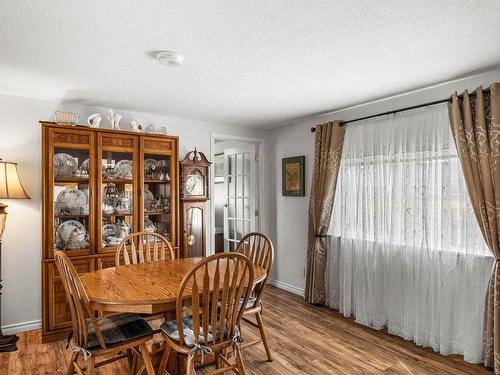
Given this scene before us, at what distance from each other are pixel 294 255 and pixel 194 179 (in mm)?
1758

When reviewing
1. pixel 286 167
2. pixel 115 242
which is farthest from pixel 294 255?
pixel 115 242

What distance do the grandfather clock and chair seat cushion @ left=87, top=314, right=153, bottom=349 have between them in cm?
174

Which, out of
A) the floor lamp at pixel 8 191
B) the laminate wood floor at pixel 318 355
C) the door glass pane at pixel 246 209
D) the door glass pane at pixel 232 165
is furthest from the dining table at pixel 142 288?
the door glass pane at pixel 232 165

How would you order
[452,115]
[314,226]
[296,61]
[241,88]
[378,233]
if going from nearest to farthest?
[296,61]
[452,115]
[241,88]
[378,233]
[314,226]

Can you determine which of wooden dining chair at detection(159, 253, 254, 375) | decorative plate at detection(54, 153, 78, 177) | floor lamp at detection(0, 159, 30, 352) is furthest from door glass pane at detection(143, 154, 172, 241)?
wooden dining chair at detection(159, 253, 254, 375)

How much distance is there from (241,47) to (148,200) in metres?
2.16

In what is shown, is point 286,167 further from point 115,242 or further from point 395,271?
point 115,242

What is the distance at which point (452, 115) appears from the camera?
2.73m

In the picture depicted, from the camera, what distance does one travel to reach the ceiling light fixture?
2.25 m

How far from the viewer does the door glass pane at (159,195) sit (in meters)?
3.70

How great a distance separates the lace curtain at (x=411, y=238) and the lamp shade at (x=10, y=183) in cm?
331

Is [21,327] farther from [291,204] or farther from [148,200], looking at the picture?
[291,204]

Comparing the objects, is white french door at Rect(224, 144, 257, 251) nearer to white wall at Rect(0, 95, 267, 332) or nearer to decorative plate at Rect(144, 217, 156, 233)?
decorative plate at Rect(144, 217, 156, 233)

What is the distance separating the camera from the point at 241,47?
85.8 inches
